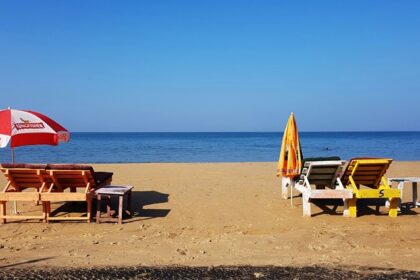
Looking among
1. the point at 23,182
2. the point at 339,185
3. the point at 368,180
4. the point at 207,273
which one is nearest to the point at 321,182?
the point at 339,185

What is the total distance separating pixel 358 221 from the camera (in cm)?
797

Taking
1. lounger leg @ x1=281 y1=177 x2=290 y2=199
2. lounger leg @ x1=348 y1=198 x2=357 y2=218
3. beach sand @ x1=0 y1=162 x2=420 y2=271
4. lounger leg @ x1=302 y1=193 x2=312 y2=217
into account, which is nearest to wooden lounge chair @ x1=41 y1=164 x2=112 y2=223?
beach sand @ x1=0 y1=162 x2=420 y2=271

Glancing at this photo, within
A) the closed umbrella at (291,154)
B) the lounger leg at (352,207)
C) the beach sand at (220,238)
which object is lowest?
the beach sand at (220,238)

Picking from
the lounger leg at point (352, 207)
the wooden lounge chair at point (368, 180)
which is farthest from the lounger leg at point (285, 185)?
the lounger leg at point (352, 207)

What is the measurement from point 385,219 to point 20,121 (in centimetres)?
773

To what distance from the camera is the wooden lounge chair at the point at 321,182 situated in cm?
813

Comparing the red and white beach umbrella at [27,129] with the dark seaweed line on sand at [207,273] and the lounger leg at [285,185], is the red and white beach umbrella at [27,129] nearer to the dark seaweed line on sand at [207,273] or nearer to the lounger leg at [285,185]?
the dark seaweed line on sand at [207,273]

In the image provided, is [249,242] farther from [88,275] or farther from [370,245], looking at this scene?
[88,275]

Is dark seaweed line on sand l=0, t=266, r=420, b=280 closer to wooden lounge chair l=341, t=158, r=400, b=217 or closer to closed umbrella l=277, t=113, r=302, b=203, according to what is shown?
wooden lounge chair l=341, t=158, r=400, b=217

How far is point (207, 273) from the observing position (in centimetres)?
485

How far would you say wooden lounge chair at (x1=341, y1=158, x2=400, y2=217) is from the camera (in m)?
8.15

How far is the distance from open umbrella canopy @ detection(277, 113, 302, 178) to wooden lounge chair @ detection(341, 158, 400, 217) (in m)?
1.05

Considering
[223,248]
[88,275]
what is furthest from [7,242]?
[223,248]

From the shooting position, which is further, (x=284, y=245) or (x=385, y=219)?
(x=385, y=219)
